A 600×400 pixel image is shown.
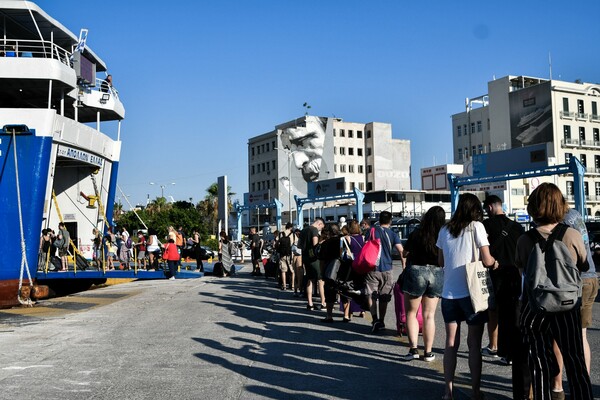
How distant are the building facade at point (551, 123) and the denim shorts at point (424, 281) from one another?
58.3 metres

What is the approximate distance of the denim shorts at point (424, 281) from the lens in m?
7.12

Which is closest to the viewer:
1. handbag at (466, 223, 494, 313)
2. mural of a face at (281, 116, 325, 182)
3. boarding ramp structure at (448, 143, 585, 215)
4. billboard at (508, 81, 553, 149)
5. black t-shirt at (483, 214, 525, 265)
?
handbag at (466, 223, 494, 313)

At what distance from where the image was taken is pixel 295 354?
7953mm

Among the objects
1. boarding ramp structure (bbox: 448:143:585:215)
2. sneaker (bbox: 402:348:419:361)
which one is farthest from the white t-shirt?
boarding ramp structure (bbox: 448:143:585:215)

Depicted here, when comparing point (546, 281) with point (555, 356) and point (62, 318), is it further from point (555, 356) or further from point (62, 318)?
point (62, 318)

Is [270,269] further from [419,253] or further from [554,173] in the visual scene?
[419,253]

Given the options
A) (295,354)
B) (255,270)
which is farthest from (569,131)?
(295,354)

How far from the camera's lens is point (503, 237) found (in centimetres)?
687

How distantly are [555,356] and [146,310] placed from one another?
9.50 m

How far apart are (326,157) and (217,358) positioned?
92250mm

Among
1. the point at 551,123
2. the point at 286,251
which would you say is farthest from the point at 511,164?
the point at 551,123

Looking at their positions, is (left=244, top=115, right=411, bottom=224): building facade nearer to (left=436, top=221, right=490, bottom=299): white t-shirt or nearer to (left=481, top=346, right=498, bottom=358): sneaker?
(left=481, top=346, right=498, bottom=358): sneaker

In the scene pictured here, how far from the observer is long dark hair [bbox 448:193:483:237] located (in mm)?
5742

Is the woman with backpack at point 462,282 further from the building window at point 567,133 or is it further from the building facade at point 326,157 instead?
the building facade at point 326,157
